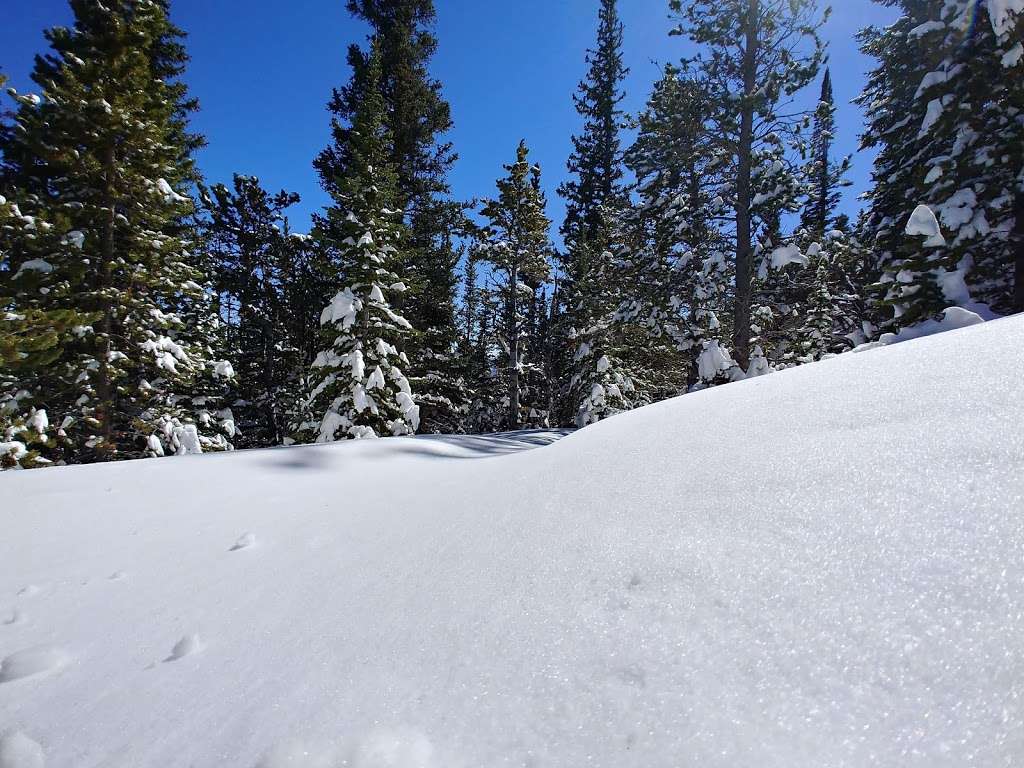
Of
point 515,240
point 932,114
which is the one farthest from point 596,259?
point 932,114

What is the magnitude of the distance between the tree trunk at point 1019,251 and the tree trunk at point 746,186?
4026mm

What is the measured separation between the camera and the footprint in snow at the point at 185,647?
59.1 inches

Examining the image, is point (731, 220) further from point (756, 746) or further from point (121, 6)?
point (121, 6)

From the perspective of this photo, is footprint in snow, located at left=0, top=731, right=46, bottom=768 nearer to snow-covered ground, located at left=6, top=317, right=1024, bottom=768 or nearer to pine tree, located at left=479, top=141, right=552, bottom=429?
snow-covered ground, located at left=6, top=317, right=1024, bottom=768

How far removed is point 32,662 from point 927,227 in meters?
10.7

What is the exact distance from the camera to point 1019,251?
24.2 ft

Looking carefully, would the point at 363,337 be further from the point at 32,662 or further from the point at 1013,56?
the point at 1013,56

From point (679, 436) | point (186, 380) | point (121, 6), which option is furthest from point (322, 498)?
point (121, 6)

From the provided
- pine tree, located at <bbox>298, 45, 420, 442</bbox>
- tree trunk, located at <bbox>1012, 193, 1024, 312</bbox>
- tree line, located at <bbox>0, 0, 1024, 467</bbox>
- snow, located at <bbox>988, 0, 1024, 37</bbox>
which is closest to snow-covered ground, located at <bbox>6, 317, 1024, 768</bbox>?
tree line, located at <bbox>0, 0, 1024, 467</bbox>

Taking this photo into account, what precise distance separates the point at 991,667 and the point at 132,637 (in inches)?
99.4

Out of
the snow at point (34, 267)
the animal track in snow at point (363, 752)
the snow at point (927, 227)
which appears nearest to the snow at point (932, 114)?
the snow at point (927, 227)

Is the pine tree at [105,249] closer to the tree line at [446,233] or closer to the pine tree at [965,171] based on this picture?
the tree line at [446,233]

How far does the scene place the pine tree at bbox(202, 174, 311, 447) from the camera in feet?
50.8

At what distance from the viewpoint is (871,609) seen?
36.9 inches
